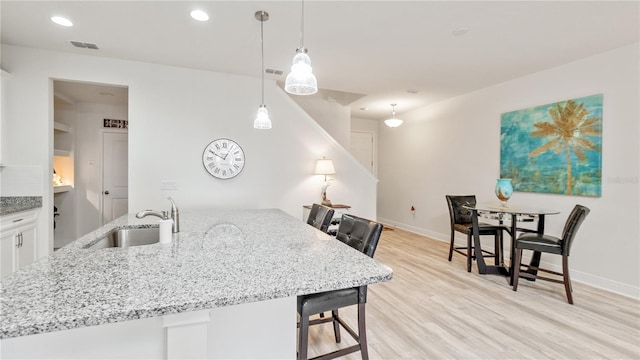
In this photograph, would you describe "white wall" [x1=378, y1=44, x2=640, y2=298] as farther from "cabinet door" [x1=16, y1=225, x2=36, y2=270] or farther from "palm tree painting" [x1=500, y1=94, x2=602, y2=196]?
"cabinet door" [x1=16, y1=225, x2=36, y2=270]

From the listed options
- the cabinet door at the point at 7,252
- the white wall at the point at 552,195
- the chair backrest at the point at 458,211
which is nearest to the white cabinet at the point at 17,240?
the cabinet door at the point at 7,252

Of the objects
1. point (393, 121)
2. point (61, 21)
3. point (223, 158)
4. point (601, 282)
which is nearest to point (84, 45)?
point (61, 21)

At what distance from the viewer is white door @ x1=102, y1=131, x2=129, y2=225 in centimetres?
521

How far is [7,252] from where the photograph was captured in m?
2.60

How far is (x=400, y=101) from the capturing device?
527cm

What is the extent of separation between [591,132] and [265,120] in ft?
11.7

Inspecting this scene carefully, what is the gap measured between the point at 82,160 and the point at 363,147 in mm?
5584

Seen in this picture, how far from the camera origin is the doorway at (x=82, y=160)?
16.0ft

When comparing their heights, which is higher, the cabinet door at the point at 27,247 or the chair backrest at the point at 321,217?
the chair backrest at the point at 321,217

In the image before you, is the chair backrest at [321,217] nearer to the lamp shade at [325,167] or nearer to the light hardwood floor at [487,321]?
the light hardwood floor at [487,321]

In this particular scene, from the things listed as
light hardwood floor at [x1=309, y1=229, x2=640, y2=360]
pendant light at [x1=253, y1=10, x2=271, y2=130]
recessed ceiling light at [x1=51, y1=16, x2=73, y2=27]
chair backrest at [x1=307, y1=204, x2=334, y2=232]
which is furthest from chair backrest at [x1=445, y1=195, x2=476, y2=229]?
recessed ceiling light at [x1=51, y1=16, x2=73, y2=27]

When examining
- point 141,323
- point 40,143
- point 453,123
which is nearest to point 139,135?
point 40,143

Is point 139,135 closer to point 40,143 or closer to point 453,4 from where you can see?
point 40,143

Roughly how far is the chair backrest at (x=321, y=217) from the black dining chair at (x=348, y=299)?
0.39 meters
